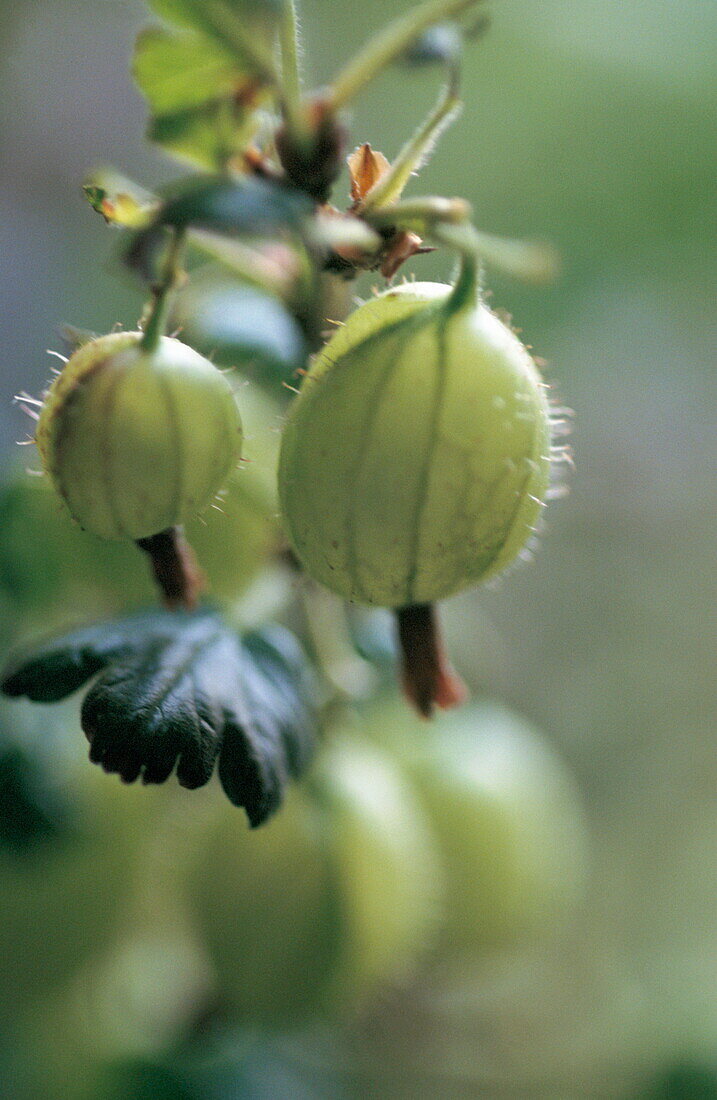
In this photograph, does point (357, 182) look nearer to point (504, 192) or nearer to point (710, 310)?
point (504, 192)

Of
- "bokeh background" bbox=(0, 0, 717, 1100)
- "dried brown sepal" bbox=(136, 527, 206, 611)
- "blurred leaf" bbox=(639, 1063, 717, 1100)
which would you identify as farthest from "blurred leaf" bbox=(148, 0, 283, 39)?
"blurred leaf" bbox=(639, 1063, 717, 1100)

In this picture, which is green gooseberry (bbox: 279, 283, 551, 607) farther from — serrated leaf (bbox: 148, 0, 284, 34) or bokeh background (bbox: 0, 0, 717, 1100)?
bokeh background (bbox: 0, 0, 717, 1100)

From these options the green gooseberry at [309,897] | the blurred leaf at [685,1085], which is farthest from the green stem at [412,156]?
the blurred leaf at [685,1085]

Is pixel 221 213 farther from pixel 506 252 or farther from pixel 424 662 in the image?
pixel 424 662

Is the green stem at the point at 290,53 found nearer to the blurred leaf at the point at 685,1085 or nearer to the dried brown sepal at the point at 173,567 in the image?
the dried brown sepal at the point at 173,567

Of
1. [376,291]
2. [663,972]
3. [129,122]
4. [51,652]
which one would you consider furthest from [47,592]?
[129,122]

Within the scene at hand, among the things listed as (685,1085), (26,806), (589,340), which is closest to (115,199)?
(26,806)
